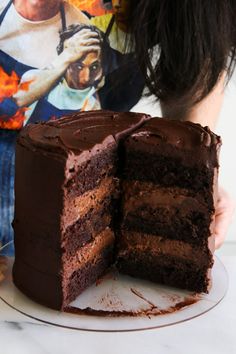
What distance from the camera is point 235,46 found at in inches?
60.2

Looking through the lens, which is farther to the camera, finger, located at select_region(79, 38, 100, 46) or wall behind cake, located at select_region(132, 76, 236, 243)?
wall behind cake, located at select_region(132, 76, 236, 243)

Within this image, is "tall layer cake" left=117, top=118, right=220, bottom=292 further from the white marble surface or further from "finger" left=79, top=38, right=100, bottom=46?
"finger" left=79, top=38, right=100, bottom=46

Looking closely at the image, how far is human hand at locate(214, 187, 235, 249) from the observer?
145 centimetres

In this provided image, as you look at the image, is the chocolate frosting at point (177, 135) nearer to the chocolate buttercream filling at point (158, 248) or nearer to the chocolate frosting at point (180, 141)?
the chocolate frosting at point (180, 141)

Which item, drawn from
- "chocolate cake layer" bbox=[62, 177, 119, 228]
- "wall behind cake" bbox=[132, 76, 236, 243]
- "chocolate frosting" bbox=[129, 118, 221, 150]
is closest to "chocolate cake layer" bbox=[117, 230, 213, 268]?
"chocolate cake layer" bbox=[62, 177, 119, 228]

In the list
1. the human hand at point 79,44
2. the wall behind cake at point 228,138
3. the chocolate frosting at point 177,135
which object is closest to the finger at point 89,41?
the human hand at point 79,44

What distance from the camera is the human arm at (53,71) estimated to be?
149 cm

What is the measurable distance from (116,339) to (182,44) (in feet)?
2.30

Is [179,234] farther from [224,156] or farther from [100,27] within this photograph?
[224,156]

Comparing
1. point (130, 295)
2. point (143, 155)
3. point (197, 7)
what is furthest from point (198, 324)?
point (197, 7)

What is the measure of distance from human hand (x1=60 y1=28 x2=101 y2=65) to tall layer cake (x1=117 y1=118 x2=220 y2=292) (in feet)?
0.94

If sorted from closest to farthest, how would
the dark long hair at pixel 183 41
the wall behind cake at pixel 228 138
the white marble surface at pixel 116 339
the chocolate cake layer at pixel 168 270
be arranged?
the white marble surface at pixel 116 339 → the chocolate cake layer at pixel 168 270 → the dark long hair at pixel 183 41 → the wall behind cake at pixel 228 138

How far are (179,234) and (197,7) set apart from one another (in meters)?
0.50

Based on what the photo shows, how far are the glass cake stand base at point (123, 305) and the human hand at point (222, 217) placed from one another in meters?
0.13
